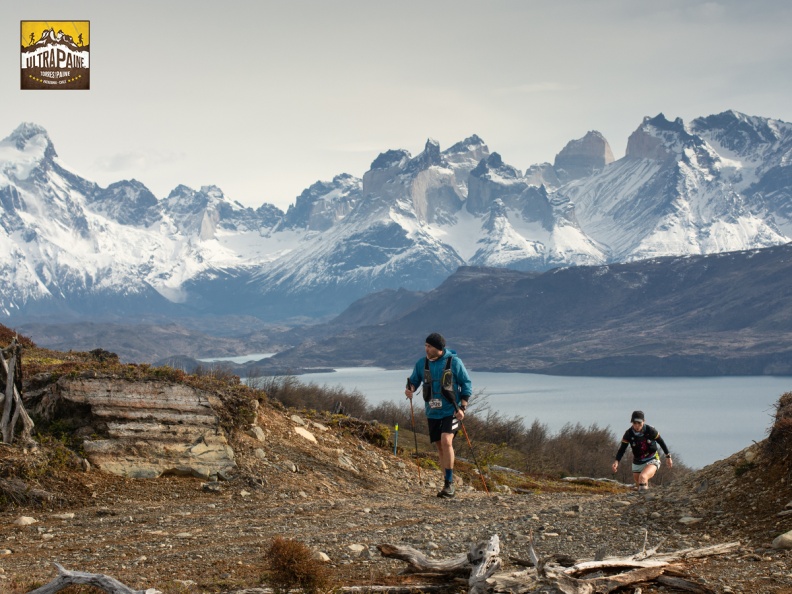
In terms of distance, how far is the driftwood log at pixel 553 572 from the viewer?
884cm

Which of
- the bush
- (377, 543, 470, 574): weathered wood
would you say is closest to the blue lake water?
(377, 543, 470, 574): weathered wood

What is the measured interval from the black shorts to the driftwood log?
6573mm

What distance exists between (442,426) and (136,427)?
554 cm

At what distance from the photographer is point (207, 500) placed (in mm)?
16141

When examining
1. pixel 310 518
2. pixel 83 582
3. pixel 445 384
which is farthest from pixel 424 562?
pixel 445 384

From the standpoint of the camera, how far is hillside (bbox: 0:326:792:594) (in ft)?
35.2

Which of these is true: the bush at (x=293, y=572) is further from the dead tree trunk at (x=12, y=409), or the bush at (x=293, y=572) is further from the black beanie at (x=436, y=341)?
the dead tree trunk at (x=12, y=409)

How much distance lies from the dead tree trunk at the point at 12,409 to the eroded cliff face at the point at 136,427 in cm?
104

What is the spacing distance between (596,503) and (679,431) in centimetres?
A: 10636

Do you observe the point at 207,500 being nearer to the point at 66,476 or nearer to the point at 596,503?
the point at 66,476

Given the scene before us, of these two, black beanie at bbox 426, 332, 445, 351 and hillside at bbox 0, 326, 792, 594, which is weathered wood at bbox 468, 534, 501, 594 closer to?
hillside at bbox 0, 326, 792, 594

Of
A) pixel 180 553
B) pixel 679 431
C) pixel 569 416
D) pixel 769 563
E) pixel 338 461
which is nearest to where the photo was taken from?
pixel 769 563

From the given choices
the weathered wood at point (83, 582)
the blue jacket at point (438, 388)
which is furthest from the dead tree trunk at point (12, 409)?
the weathered wood at point (83, 582)

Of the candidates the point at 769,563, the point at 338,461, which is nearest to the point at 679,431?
the point at 338,461
